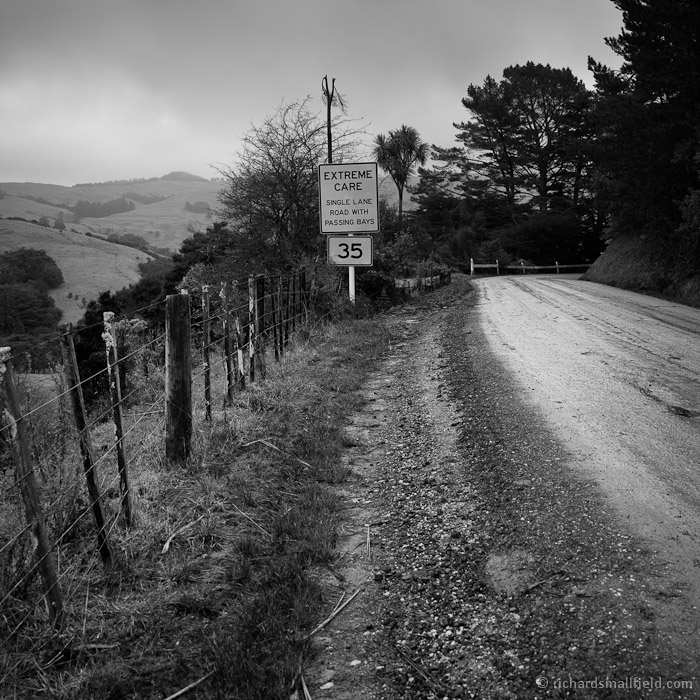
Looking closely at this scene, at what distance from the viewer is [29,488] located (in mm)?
2658

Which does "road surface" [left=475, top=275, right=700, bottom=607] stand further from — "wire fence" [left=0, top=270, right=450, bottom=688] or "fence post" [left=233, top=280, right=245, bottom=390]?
"fence post" [left=233, top=280, right=245, bottom=390]

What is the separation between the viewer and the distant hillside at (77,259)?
5491 cm

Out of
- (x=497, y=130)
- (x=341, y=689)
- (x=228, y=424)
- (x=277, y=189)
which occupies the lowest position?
(x=341, y=689)

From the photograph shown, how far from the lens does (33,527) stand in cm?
268

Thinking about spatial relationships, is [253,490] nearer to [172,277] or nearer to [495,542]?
[495,542]

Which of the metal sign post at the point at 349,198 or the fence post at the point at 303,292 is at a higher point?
the metal sign post at the point at 349,198

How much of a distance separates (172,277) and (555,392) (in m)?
34.6

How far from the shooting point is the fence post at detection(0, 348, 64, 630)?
101 inches

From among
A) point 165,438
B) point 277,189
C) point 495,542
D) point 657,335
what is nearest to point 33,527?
point 165,438

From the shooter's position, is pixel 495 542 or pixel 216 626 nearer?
pixel 216 626

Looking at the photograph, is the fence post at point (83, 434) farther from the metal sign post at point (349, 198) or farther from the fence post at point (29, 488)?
the metal sign post at point (349, 198)

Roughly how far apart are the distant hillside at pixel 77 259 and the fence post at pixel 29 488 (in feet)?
160

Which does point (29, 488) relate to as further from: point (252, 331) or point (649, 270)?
point (649, 270)

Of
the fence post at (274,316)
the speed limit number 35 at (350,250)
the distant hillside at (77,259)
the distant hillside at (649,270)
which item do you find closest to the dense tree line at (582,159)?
the distant hillside at (649,270)
